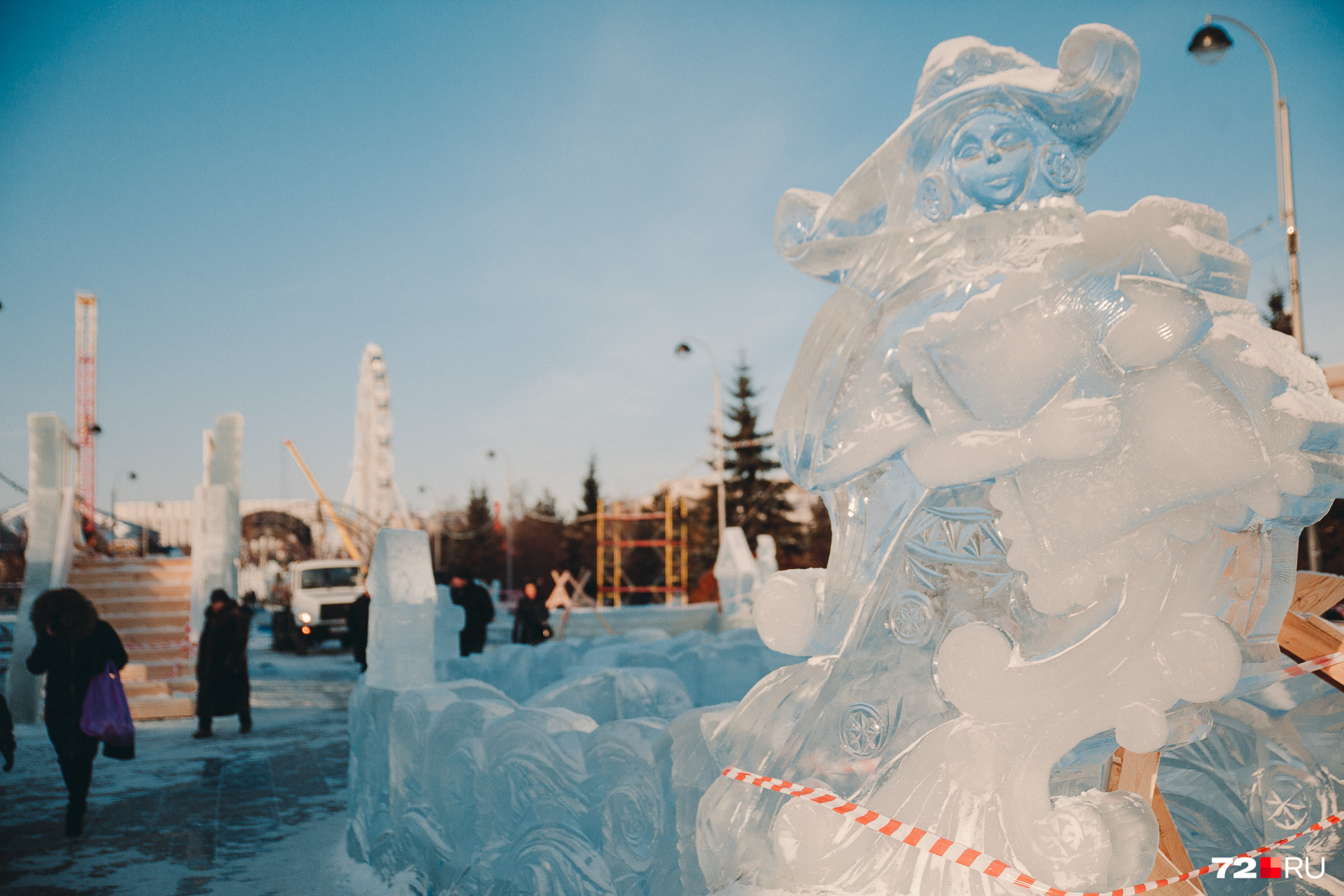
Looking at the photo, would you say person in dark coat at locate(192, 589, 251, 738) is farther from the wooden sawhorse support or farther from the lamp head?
the lamp head

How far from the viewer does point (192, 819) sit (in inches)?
250

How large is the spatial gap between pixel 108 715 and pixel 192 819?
99 cm

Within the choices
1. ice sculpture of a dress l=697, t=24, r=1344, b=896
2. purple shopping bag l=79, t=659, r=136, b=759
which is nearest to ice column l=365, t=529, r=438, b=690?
purple shopping bag l=79, t=659, r=136, b=759

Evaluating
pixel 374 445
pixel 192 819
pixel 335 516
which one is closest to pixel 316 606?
pixel 335 516

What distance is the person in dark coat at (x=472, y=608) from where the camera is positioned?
10242mm

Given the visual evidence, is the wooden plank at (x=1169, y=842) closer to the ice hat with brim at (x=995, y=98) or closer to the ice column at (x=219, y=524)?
the ice hat with brim at (x=995, y=98)

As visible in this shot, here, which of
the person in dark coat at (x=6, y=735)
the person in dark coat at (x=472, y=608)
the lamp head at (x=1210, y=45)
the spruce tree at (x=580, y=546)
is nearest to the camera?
the person in dark coat at (x=6, y=735)

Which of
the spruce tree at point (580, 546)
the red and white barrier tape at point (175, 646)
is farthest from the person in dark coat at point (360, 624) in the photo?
the spruce tree at point (580, 546)

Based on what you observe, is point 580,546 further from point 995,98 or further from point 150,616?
point 995,98

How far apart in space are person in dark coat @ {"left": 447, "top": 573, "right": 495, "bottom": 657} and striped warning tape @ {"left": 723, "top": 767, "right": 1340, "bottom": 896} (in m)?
8.44

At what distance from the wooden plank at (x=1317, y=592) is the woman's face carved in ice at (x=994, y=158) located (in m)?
1.18

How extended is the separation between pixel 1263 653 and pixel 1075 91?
47.7 inches

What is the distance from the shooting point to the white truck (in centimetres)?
2012
